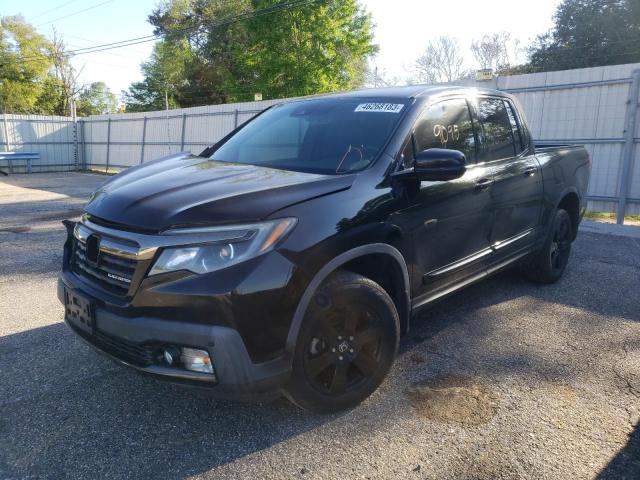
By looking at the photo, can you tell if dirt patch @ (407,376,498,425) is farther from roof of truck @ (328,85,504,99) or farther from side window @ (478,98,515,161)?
roof of truck @ (328,85,504,99)

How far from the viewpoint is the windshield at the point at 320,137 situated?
122 inches

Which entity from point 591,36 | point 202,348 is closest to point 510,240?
point 202,348

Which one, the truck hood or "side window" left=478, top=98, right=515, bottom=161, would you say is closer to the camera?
the truck hood

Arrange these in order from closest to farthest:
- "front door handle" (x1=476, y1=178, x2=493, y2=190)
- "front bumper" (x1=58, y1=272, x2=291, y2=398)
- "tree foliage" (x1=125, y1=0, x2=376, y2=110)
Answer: "front bumper" (x1=58, y1=272, x2=291, y2=398) < "front door handle" (x1=476, y1=178, x2=493, y2=190) < "tree foliage" (x1=125, y1=0, x2=376, y2=110)

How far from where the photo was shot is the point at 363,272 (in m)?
2.91

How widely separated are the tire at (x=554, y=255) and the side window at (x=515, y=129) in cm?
85

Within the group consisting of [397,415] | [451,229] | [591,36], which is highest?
[591,36]

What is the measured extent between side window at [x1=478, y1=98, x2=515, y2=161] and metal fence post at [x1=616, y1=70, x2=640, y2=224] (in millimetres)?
5648

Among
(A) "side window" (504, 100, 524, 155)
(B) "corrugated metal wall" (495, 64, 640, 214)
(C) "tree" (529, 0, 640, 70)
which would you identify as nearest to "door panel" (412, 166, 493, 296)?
(A) "side window" (504, 100, 524, 155)

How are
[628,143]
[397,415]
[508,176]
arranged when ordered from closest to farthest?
1. [397,415]
2. [508,176]
3. [628,143]

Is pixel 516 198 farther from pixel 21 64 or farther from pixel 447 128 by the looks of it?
pixel 21 64

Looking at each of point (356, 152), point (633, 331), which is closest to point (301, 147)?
point (356, 152)

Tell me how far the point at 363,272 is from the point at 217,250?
0.96 meters

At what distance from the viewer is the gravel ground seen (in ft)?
7.79
